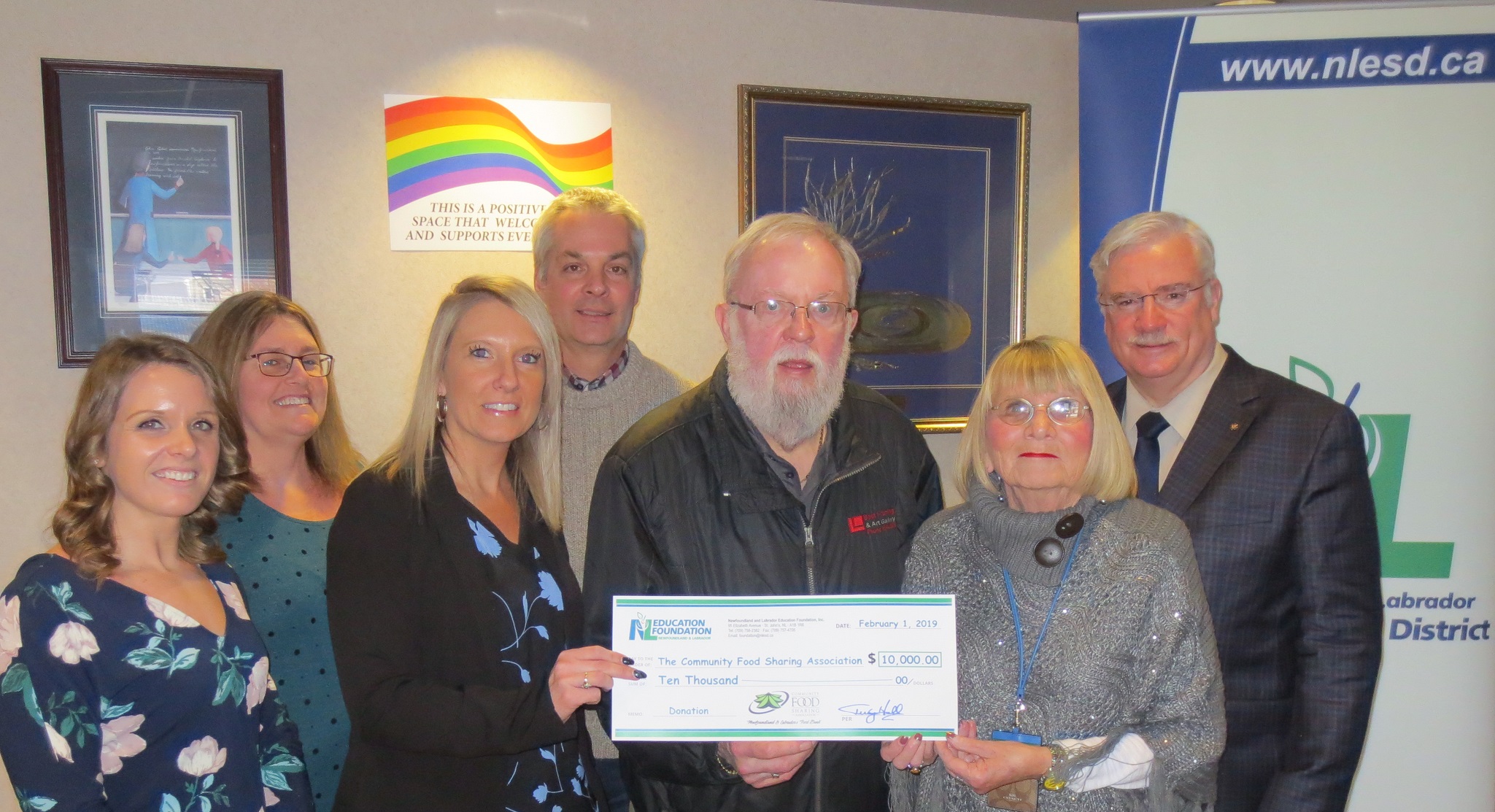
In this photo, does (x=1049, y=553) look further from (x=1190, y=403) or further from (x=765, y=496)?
(x=1190, y=403)

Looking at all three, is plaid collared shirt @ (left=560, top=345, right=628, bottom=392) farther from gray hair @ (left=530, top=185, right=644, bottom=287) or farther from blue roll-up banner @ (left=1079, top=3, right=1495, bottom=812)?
blue roll-up banner @ (left=1079, top=3, right=1495, bottom=812)

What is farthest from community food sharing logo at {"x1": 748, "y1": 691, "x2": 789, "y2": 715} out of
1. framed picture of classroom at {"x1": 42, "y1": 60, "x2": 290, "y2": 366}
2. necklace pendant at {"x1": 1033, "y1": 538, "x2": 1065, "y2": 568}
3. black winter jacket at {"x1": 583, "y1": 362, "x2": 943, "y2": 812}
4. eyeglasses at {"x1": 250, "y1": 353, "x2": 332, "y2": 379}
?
framed picture of classroom at {"x1": 42, "y1": 60, "x2": 290, "y2": 366}

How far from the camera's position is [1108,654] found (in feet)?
6.18

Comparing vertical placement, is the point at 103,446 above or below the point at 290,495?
above

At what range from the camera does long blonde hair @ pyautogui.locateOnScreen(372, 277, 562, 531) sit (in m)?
2.14

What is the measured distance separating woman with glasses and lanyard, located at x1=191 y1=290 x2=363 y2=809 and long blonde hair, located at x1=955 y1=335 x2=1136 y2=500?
5.35ft

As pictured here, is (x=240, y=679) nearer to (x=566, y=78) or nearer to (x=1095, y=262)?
(x=1095, y=262)

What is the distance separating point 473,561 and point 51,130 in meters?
3.00

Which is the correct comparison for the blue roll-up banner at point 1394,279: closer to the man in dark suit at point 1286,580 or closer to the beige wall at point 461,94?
the man in dark suit at point 1286,580

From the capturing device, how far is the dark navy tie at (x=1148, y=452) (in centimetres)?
248

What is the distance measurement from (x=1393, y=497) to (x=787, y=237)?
7.89 feet

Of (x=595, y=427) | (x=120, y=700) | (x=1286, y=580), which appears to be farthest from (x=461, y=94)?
(x=1286, y=580)

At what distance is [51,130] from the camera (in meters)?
3.66

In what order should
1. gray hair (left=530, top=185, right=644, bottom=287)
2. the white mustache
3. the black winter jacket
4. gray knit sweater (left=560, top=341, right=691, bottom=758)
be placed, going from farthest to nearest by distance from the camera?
1. gray hair (left=530, top=185, right=644, bottom=287)
2. gray knit sweater (left=560, top=341, right=691, bottom=758)
3. the white mustache
4. the black winter jacket
